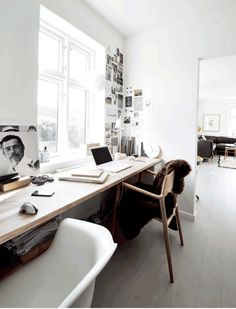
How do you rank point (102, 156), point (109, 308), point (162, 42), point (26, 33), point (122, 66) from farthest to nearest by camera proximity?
point (122, 66), point (162, 42), point (102, 156), point (26, 33), point (109, 308)

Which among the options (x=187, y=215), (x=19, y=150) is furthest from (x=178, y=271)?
(x=19, y=150)

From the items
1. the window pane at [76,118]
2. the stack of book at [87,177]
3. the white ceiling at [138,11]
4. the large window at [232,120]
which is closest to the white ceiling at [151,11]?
the white ceiling at [138,11]

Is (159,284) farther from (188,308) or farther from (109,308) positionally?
(109,308)

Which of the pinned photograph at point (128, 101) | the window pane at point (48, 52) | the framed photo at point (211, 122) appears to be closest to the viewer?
the window pane at point (48, 52)

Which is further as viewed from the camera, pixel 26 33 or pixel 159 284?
pixel 26 33

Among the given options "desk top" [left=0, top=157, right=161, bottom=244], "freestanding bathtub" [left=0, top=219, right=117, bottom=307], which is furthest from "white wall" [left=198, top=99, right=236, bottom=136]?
"freestanding bathtub" [left=0, top=219, right=117, bottom=307]

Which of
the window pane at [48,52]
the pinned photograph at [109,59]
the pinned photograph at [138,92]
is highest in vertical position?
the pinned photograph at [109,59]

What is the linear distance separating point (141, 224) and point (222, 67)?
3787 mm

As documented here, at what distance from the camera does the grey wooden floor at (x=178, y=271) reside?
134cm

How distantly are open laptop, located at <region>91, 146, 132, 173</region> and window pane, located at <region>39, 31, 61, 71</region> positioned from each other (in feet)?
3.25

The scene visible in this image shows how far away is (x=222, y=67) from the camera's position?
13.0 feet

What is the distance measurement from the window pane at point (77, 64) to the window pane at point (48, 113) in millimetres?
305

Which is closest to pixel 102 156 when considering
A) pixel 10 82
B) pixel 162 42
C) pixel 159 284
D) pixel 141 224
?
pixel 141 224

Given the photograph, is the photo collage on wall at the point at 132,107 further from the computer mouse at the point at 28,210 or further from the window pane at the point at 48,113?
the computer mouse at the point at 28,210
